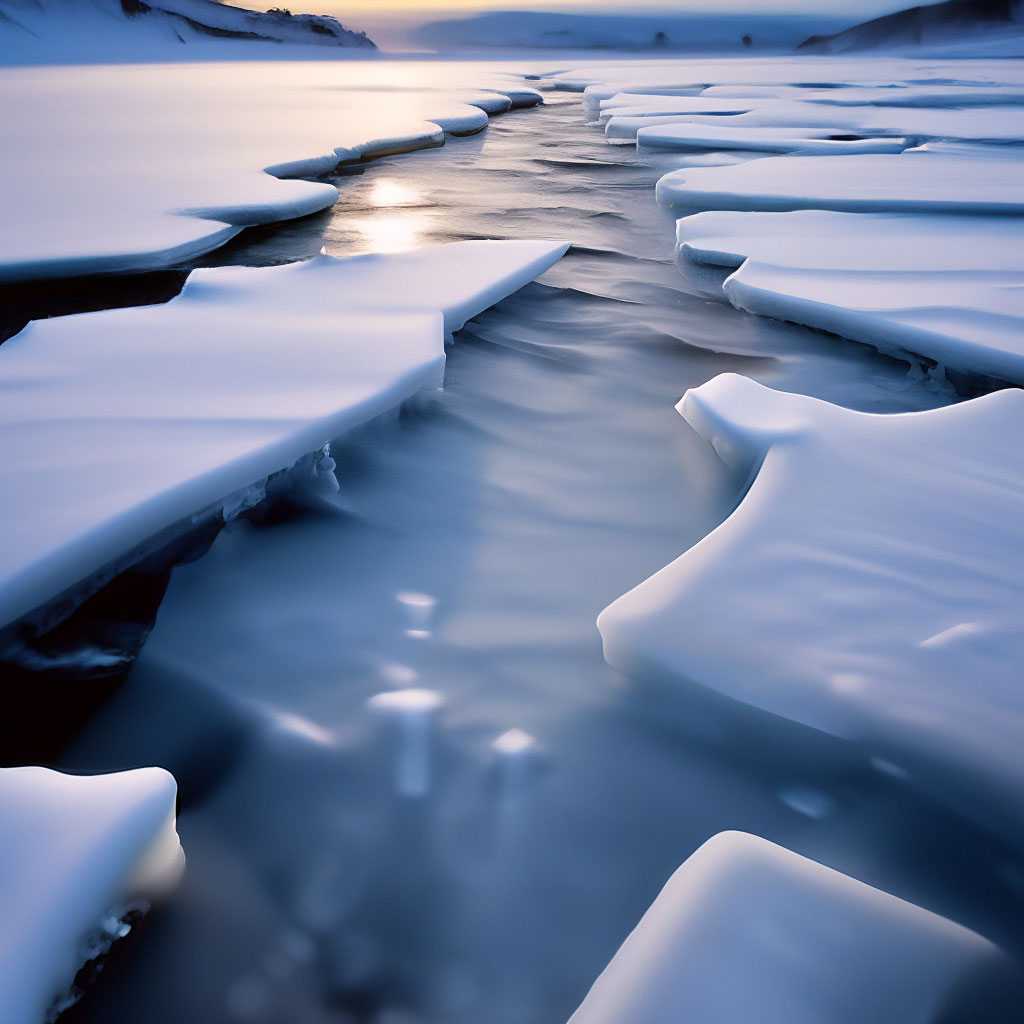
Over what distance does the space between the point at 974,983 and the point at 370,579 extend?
2.45 ft

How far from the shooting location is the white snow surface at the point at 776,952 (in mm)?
542

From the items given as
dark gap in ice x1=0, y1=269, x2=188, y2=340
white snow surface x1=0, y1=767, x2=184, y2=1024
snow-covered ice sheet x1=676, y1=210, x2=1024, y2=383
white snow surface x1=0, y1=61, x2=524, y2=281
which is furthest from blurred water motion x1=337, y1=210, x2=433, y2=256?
white snow surface x1=0, y1=767, x2=184, y2=1024

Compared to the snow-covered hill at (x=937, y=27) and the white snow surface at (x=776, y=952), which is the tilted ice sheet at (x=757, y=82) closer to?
the white snow surface at (x=776, y=952)

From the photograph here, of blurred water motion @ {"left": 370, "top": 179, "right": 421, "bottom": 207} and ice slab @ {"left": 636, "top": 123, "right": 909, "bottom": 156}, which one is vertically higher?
ice slab @ {"left": 636, "top": 123, "right": 909, "bottom": 156}

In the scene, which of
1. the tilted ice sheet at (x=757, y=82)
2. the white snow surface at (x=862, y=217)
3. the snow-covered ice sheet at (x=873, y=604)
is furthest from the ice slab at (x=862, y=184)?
the tilted ice sheet at (x=757, y=82)

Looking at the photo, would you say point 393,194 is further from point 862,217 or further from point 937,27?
point 937,27

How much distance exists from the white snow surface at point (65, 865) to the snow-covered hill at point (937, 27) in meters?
35.5

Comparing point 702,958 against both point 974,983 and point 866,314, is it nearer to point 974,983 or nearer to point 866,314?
point 974,983

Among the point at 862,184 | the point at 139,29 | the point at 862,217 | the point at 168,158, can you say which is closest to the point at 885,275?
the point at 862,217

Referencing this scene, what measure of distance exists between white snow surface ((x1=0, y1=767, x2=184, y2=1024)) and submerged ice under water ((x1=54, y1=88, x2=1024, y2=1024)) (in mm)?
51

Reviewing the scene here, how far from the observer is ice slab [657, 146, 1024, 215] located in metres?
2.82

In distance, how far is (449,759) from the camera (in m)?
0.81

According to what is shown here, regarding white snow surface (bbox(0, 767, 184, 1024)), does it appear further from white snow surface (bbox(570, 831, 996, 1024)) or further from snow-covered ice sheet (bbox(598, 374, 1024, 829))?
snow-covered ice sheet (bbox(598, 374, 1024, 829))

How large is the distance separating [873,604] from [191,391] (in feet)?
3.37
